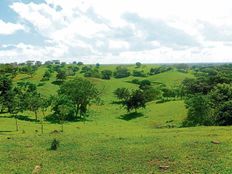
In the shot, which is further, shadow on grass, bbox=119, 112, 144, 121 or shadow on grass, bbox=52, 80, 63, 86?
shadow on grass, bbox=52, 80, 63, 86

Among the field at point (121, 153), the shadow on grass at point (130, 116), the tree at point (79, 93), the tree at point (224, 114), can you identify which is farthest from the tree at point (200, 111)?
the tree at point (79, 93)

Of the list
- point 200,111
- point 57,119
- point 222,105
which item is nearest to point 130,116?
point 57,119

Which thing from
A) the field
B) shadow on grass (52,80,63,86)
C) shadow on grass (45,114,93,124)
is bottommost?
shadow on grass (45,114,93,124)

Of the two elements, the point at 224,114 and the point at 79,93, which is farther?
the point at 79,93

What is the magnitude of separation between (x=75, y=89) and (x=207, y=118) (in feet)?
142

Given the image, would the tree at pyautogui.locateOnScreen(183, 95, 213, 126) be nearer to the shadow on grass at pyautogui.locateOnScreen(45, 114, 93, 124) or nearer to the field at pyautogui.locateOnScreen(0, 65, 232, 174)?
the field at pyautogui.locateOnScreen(0, 65, 232, 174)

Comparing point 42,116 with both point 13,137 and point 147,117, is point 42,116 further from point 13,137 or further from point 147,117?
point 13,137

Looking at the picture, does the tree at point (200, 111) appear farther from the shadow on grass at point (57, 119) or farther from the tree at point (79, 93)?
the tree at point (79, 93)

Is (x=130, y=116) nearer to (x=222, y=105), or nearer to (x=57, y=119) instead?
(x=57, y=119)

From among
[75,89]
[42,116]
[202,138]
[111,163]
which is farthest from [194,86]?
[111,163]

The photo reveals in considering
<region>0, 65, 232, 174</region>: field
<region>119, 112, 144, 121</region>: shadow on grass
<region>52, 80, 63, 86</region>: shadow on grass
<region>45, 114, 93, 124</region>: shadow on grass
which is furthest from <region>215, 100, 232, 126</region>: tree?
<region>52, 80, 63, 86</region>: shadow on grass

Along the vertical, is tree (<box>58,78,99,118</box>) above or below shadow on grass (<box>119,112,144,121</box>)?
above

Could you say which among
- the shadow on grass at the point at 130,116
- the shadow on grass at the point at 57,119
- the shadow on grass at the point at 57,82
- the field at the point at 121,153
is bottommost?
the shadow on grass at the point at 130,116

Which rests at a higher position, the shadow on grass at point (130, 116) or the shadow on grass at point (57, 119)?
the shadow on grass at point (57, 119)
